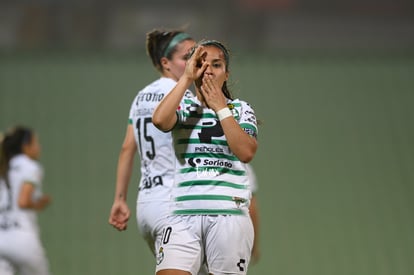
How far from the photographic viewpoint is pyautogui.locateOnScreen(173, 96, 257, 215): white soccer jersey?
305cm

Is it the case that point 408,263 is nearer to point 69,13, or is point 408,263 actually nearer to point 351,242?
point 351,242

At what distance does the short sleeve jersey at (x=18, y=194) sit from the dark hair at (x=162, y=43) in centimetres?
171

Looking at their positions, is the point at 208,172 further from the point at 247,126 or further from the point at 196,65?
the point at 196,65

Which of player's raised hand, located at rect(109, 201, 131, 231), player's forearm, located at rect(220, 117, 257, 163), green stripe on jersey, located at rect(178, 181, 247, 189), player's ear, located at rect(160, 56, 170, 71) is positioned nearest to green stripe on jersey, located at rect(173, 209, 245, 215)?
green stripe on jersey, located at rect(178, 181, 247, 189)

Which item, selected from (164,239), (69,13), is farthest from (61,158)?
(164,239)

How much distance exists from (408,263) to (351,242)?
0.62 m

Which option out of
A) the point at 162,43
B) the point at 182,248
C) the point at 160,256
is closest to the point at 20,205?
the point at 162,43

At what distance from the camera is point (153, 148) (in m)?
3.83

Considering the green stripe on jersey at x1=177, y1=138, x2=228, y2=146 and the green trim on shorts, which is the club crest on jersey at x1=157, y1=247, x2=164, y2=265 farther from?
the green stripe on jersey at x1=177, y1=138, x2=228, y2=146

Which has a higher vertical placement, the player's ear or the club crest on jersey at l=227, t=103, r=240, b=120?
the player's ear

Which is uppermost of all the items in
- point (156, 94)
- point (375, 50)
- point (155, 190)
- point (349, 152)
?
point (375, 50)

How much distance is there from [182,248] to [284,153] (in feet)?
18.3

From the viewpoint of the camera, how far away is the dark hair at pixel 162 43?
3.96 metres

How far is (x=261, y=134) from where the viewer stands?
8.02m
